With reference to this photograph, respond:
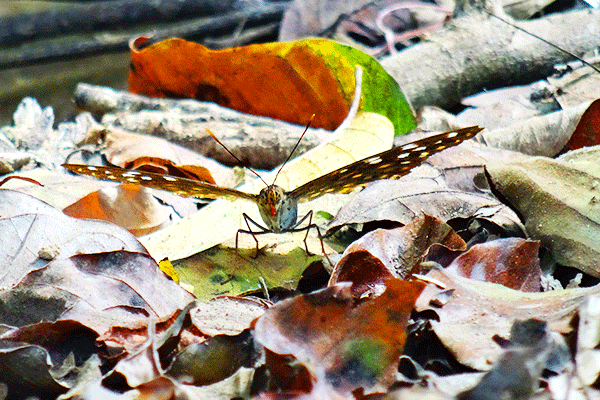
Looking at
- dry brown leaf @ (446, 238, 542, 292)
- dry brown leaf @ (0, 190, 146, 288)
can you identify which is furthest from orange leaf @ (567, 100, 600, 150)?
dry brown leaf @ (0, 190, 146, 288)

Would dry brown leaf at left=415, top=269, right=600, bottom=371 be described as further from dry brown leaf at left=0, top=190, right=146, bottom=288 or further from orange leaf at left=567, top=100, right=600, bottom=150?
orange leaf at left=567, top=100, right=600, bottom=150

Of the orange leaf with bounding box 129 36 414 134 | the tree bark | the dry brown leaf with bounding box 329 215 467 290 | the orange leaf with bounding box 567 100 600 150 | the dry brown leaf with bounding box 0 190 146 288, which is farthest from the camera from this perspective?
the tree bark

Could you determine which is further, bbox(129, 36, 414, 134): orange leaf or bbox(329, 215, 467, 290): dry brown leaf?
bbox(129, 36, 414, 134): orange leaf

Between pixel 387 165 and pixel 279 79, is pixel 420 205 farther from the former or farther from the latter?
pixel 279 79

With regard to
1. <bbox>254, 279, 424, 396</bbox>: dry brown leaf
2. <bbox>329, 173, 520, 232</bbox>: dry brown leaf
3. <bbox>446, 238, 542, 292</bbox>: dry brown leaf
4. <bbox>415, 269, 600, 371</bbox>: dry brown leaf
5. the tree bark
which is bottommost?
the tree bark

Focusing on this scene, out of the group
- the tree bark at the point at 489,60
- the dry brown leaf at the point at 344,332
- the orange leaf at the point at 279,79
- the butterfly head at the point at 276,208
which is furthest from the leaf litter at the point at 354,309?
the tree bark at the point at 489,60

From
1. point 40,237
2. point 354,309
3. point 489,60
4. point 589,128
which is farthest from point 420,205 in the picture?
point 489,60

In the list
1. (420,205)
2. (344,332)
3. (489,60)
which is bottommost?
(489,60)

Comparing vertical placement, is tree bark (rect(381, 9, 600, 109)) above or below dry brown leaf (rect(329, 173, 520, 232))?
below

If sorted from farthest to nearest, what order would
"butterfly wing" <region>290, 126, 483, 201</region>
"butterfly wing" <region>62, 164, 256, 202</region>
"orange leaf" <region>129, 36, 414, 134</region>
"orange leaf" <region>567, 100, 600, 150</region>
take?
1. "orange leaf" <region>129, 36, 414, 134</region>
2. "orange leaf" <region>567, 100, 600, 150</region>
3. "butterfly wing" <region>62, 164, 256, 202</region>
4. "butterfly wing" <region>290, 126, 483, 201</region>
